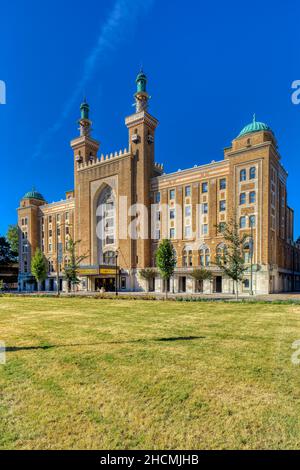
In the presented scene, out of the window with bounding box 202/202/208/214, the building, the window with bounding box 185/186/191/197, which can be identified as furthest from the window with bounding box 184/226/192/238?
the window with bounding box 185/186/191/197

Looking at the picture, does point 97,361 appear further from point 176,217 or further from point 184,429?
point 176,217

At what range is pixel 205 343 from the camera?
789 cm

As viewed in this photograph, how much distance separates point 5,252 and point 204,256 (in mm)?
62952

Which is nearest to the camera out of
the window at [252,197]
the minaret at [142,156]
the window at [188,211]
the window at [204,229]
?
the window at [252,197]

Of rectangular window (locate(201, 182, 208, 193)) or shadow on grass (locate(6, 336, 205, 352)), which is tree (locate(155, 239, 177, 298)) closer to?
rectangular window (locate(201, 182, 208, 193))

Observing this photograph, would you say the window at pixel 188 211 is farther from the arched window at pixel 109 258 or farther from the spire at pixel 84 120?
the spire at pixel 84 120

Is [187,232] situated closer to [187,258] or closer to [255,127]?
[187,258]

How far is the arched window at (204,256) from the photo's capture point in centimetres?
4269

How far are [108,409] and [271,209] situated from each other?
40.0 m

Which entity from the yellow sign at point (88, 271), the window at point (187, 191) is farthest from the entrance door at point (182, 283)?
the yellow sign at point (88, 271)

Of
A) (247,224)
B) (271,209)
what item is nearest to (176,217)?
(247,224)

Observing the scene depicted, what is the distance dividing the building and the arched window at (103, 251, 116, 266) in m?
0.21

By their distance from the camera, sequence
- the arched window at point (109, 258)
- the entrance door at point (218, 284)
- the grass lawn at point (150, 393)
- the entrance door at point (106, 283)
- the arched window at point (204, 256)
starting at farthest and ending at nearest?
1. the arched window at point (109, 258)
2. the entrance door at point (106, 283)
3. the arched window at point (204, 256)
4. the entrance door at point (218, 284)
5. the grass lawn at point (150, 393)
